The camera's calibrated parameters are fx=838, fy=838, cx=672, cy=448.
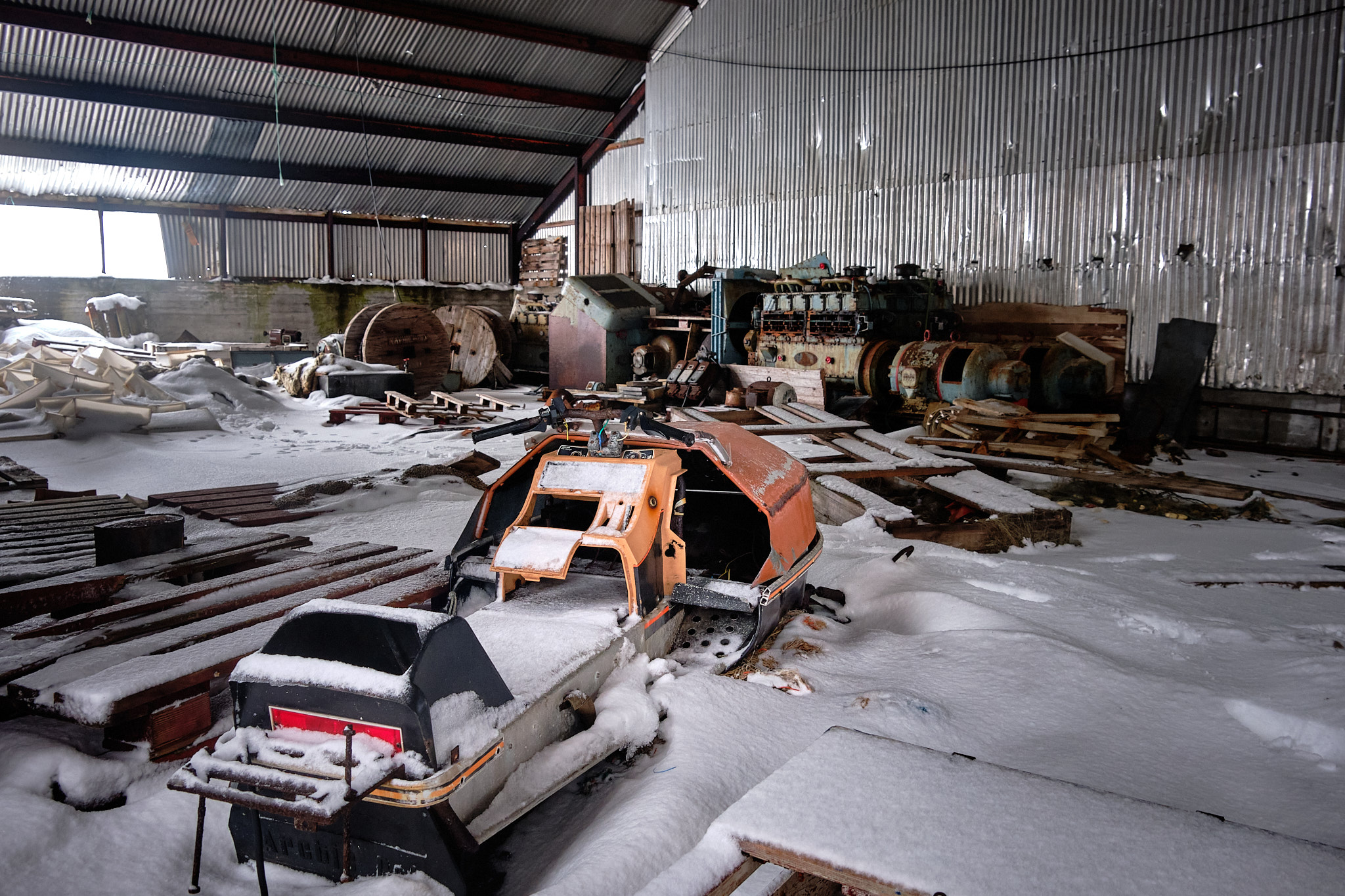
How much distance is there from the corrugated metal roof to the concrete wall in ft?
6.35

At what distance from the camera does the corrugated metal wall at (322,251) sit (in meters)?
19.2

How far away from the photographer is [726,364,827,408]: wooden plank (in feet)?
37.2

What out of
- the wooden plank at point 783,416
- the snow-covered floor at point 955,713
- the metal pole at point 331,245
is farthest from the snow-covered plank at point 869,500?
the metal pole at point 331,245

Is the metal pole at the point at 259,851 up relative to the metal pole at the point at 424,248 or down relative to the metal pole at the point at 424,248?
down

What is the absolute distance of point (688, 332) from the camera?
13.9 metres

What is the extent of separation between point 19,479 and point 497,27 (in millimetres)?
13694

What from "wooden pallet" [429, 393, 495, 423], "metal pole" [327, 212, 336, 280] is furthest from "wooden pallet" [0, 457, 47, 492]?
"metal pole" [327, 212, 336, 280]

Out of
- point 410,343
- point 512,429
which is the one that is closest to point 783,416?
point 512,429

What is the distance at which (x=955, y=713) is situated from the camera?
10.00 ft

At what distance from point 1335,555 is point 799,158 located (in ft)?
37.9

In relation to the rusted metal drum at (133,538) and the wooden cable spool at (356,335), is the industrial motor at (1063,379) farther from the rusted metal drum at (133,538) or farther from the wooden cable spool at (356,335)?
the wooden cable spool at (356,335)

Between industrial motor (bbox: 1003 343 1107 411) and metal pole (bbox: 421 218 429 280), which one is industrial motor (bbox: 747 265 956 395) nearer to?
industrial motor (bbox: 1003 343 1107 411)

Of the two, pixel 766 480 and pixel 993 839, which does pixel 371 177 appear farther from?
pixel 993 839

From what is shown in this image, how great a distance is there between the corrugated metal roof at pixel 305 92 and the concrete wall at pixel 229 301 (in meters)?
1.93
